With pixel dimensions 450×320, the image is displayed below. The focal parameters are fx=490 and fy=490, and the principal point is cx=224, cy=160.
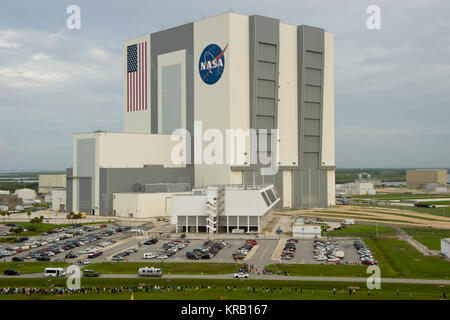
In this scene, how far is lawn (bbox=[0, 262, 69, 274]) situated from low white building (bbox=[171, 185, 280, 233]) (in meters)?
26.9

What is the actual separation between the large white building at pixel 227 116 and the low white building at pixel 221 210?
23.6 m

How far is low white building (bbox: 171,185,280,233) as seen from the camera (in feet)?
260

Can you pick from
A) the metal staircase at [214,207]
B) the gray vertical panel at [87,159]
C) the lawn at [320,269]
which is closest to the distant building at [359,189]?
the gray vertical panel at [87,159]

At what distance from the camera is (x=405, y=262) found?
5538 centimetres

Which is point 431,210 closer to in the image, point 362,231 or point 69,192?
point 362,231

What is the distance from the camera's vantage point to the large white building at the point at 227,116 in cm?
10700

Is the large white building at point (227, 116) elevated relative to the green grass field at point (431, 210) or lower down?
elevated

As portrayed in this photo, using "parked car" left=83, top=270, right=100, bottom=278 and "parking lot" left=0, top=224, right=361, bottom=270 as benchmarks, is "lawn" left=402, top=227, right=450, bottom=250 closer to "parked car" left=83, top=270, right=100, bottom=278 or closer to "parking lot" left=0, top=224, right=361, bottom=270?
"parking lot" left=0, top=224, right=361, bottom=270

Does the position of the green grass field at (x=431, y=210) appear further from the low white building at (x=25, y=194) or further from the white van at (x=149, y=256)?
the low white building at (x=25, y=194)

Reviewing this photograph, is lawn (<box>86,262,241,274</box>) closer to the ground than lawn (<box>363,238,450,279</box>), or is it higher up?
closer to the ground

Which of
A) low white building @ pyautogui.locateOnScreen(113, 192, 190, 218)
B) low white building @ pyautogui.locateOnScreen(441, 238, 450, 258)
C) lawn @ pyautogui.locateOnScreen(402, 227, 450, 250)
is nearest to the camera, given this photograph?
low white building @ pyautogui.locateOnScreen(441, 238, 450, 258)

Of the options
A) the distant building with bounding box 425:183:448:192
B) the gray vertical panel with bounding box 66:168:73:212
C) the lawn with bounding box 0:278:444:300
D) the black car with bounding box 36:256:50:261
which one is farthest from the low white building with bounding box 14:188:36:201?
the distant building with bounding box 425:183:448:192

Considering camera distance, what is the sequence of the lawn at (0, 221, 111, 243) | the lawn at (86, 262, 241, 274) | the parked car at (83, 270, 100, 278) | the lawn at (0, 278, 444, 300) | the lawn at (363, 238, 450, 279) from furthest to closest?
the lawn at (0, 221, 111, 243)
the lawn at (86, 262, 241, 274)
the parked car at (83, 270, 100, 278)
the lawn at (363, 238, 450, 279)
the lawn at (0, 278, 444, 300)
